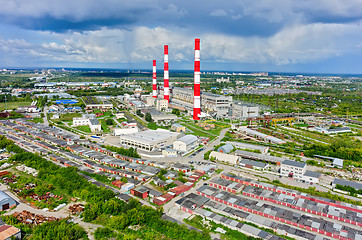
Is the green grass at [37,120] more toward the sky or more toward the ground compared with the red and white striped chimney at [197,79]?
more toward the ground

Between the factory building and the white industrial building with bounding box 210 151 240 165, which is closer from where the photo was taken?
the white industrial building with bounding box 210 151 240 165

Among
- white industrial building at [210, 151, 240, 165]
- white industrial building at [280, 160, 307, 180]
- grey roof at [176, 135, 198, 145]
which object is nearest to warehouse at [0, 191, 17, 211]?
grey roof at [176, 135, 198, 145]

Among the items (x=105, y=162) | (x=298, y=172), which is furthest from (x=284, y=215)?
(x=105, y=162)

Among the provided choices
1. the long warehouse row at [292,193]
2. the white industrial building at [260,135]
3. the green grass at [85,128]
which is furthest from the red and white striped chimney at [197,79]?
the long warehouse row at [292,193]

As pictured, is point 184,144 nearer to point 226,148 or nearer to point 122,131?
point 226,148

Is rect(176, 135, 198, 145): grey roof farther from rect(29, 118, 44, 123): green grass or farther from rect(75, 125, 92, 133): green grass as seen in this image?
rect(29, 118, 44, 123): green grass

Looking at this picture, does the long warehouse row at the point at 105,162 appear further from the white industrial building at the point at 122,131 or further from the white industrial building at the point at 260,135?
the white industrial building at the point at 260,135

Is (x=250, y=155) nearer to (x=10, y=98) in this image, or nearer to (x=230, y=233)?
Result: (x=230, y=233)

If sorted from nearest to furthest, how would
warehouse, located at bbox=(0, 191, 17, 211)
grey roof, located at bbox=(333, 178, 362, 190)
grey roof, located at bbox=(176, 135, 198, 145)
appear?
warehouse, located at bbox=(0, 191, 17, 211) → grey roof, located at bbox=(333, 178, 362, 190) → grey roof, located at bbox=(176, 135, 198, 145)
